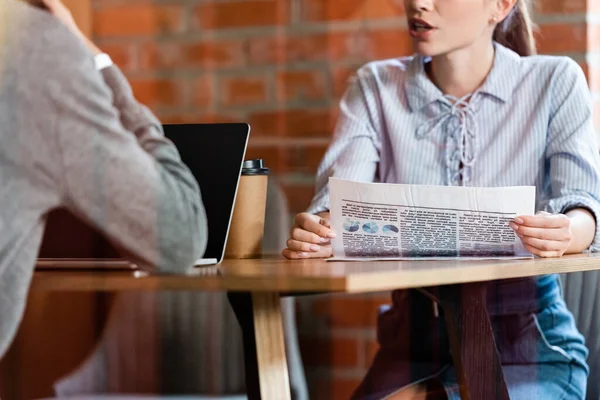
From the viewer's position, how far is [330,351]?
173cm

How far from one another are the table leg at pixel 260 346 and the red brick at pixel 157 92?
220 millimetres

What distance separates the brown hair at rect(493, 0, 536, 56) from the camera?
1.55 meters

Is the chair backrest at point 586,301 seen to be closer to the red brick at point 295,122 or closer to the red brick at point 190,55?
the red brick at point 295,122

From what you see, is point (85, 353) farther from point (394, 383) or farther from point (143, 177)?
point (394, 383)

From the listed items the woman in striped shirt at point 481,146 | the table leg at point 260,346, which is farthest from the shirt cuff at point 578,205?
the table leg at point 260,346

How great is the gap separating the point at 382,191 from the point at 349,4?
23.9 inches

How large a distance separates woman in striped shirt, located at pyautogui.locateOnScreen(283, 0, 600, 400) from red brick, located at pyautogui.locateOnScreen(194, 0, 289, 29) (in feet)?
1.04

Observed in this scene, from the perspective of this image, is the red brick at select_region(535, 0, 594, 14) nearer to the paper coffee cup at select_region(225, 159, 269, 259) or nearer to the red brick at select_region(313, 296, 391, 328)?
the red brick at select_region(313, 296, 391, 328)

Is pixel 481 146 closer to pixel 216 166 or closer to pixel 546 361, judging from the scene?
pixel 546 361

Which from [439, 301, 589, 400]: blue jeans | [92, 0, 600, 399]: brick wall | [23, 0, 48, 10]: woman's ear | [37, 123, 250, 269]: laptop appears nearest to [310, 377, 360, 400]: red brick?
[92, 0, 600, 399]: brick wall

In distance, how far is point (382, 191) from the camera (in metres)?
1.04

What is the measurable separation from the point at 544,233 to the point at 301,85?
46 centimetres

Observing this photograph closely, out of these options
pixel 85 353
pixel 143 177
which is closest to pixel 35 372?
pixel 85 353

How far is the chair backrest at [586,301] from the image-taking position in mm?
1529
